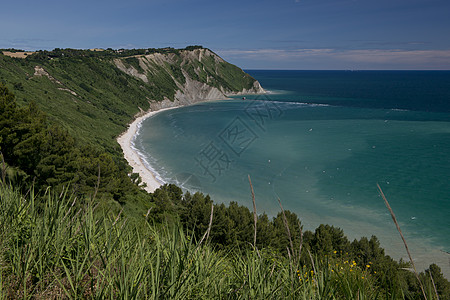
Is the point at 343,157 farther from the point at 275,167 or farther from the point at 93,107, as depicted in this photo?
the point at 93,107

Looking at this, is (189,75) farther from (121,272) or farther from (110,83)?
(121,272)

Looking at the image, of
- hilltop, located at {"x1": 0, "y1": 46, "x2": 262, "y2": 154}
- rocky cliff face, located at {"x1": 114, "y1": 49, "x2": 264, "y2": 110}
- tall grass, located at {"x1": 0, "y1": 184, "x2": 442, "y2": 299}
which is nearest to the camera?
tall grass, located at {"x1": 0, "y1": 184, "x2": 442, "y2": 299}

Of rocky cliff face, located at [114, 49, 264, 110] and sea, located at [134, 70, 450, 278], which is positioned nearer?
sea, located at [134, 70, 450, 278]

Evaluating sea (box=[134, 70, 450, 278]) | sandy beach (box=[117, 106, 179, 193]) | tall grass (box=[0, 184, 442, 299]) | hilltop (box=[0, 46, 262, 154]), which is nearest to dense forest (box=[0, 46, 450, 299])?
tall grass (box=[0, 184, 442, 299])

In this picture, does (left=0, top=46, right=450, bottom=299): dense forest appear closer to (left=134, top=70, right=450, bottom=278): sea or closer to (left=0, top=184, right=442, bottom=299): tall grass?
(left=0, top=184, right=442, bottom=299): tall grass

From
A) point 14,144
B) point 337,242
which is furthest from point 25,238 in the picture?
point 14,144

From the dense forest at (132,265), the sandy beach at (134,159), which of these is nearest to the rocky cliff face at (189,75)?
the sandy beach at (134,159)
